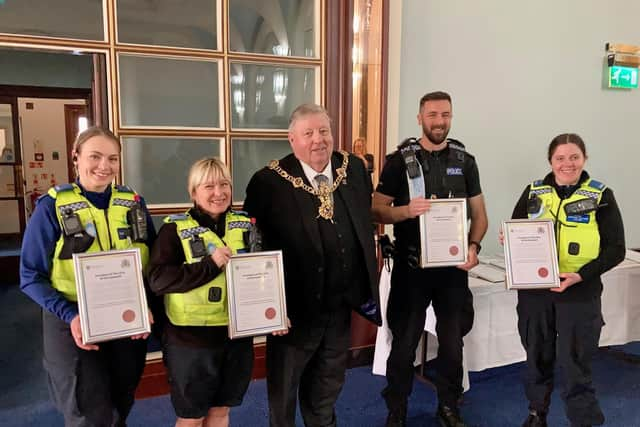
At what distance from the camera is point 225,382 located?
1927 mm

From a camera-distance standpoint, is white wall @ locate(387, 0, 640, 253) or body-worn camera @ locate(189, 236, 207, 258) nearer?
body-worn camera @ locate(189, 236, 207, 258)

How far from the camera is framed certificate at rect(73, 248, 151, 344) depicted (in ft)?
5.32

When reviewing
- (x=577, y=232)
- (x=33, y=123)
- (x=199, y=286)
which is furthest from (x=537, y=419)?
(x=33, y=123)

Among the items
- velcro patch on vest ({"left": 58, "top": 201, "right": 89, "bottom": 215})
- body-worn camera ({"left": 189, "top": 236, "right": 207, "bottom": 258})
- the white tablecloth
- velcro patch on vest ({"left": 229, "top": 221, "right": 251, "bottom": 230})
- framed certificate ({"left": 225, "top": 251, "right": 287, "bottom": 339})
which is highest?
velcro patch on vest ({"left": 58, "top": 201, "right": 89, "bottom": 215})

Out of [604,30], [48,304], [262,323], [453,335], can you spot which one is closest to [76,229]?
[48,304]

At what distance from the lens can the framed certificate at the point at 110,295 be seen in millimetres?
1622

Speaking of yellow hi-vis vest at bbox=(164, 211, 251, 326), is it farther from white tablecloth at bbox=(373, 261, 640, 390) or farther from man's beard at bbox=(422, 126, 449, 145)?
white tablecloth at bbox=(373, 261, 640, 390)

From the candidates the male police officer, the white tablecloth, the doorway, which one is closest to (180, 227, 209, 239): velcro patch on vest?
the male police officer

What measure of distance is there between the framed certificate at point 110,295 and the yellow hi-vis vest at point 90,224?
9 cm

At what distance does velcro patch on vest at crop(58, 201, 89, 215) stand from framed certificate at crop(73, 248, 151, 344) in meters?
0.17

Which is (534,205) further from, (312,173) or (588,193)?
(312,173)

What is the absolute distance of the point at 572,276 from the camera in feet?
7.40

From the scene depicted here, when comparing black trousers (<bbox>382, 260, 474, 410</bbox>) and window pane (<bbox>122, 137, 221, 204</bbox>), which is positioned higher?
window pane (<bbox>122, 137, 221, 204</bbox>)

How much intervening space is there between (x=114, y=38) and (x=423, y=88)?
74.0 inches
